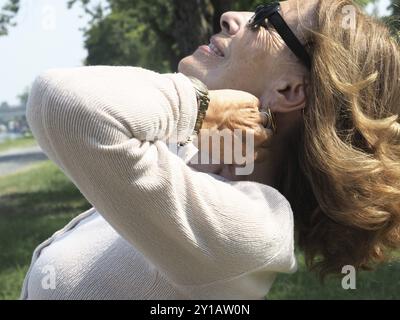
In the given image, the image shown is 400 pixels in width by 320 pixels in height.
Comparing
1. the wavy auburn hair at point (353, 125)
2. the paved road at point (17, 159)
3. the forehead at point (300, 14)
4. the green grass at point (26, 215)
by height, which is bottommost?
the paved road at point (17, 159)

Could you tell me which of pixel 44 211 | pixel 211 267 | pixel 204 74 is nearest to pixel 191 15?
pixel 44 211

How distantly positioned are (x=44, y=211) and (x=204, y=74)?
908 centimetres

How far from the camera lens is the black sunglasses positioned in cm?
203

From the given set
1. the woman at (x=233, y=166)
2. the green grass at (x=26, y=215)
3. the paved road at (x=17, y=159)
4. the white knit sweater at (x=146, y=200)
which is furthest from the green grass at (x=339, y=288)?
the paved road at (x=17, y=159)

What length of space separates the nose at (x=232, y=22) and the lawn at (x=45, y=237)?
1197 mm

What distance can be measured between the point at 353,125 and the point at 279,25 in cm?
38

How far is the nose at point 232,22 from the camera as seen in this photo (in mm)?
2113

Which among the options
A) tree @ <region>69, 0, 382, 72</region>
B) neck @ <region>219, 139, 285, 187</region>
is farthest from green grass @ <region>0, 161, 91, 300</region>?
neck @ <region>219, 139, 285, 187</region>

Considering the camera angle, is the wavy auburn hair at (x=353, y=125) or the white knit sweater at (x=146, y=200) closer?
the white knit sweater at (x=146, y=200)

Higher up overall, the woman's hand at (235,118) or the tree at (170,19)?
the woman's hand at (235,118)

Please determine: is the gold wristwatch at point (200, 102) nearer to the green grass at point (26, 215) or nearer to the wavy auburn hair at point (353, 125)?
the wavy auburn hair at point (353, 125)

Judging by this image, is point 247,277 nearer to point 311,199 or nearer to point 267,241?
point 267,241

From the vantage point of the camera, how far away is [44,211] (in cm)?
1076

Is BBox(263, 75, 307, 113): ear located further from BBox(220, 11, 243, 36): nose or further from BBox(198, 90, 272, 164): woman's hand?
BBox(220, 11, 243, 36): nose
